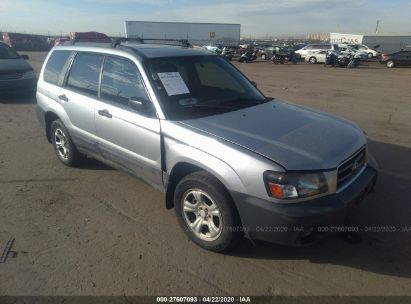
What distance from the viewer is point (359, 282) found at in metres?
2.79

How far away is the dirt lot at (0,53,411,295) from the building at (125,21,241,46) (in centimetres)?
4492

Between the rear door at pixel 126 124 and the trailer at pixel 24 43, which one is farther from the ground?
the rear door at pixel 126 124

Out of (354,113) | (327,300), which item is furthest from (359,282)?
(354,113)

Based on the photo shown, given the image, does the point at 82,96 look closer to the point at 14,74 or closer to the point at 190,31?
the point at 14,74

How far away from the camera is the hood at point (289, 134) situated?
8.94 feet

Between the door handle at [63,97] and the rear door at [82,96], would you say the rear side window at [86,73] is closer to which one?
the rear door at [82,96]

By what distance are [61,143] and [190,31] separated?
48.4 m

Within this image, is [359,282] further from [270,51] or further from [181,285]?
[270,51]

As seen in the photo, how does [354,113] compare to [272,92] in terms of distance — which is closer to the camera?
[354,113]

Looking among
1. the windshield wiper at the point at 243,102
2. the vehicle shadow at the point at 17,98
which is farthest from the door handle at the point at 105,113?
the vehicle shadow at the point at 17,98

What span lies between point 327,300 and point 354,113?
731 centimetres

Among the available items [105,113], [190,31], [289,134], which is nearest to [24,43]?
[190,31]

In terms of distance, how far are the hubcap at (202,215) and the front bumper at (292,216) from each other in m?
0.31

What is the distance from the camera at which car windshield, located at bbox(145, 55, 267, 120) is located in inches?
136
